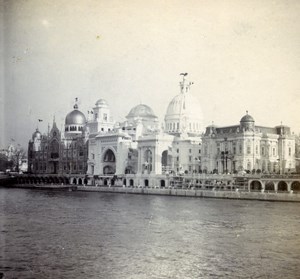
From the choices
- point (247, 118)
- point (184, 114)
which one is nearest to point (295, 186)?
point (247, 118)

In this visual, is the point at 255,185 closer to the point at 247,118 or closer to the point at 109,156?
the point at 247,118

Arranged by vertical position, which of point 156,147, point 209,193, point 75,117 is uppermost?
point 75,117

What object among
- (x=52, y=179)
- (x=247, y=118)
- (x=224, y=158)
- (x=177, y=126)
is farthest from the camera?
(x=52, y=179)

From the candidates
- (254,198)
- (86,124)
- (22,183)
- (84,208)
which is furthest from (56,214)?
(22,183)

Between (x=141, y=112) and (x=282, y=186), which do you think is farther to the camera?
(x=141, y=112)

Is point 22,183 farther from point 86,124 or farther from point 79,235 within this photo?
point 79,235

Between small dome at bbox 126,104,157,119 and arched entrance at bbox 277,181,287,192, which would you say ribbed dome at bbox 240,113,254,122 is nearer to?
arched entrance at bbox 277,181,287,192

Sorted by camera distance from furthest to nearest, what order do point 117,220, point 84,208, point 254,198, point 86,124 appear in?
point 86,124, point 254,198, point 84,208, point 117,220
